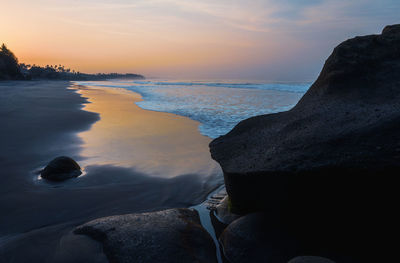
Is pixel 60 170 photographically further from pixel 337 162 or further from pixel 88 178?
pixel 337 162

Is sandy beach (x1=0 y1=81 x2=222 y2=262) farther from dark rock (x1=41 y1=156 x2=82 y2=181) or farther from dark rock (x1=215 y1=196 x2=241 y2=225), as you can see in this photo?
dark rock (x1=215 y1=196 x2=241 y2=225)

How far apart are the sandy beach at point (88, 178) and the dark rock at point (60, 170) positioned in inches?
5.0

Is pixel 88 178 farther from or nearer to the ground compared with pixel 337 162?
nearer to the ground

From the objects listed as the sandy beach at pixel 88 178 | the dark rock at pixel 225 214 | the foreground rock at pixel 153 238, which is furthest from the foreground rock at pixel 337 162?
the sandy beach at pixel 88 178

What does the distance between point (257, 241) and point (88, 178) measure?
8.74 ft

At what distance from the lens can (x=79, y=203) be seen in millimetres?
3055

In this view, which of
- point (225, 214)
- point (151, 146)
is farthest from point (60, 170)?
point (225, 214)

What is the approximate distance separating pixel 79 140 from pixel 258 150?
190 inches

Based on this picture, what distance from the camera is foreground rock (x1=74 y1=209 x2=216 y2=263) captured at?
1.94 metres

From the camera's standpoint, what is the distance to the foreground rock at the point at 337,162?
5.77 ft

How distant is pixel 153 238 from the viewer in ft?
6.74

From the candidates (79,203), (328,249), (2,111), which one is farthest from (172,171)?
(2,111)

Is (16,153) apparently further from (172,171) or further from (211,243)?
(211,243)

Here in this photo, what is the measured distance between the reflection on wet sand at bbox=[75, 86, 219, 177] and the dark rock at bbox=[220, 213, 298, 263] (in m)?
1.90
